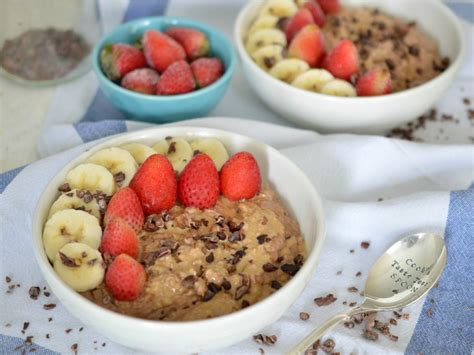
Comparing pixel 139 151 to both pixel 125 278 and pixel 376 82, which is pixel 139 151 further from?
pixel 376 82

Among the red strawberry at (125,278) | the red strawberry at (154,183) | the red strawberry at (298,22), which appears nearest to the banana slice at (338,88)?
the red strawberry at (298,22)

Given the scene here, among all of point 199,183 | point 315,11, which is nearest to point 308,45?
point 315,11

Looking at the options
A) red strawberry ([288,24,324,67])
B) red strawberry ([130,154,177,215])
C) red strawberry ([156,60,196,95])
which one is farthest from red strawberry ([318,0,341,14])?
red strawberry ([130,154,177,215])

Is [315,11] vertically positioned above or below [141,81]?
above

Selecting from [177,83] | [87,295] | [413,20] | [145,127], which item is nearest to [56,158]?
[145,127]

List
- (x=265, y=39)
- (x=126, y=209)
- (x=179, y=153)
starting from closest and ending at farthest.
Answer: (x=126, y=209) → (x=179, y=153) → (x=265, y=39)

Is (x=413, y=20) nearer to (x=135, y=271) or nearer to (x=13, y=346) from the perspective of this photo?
(x=135, y=271)
